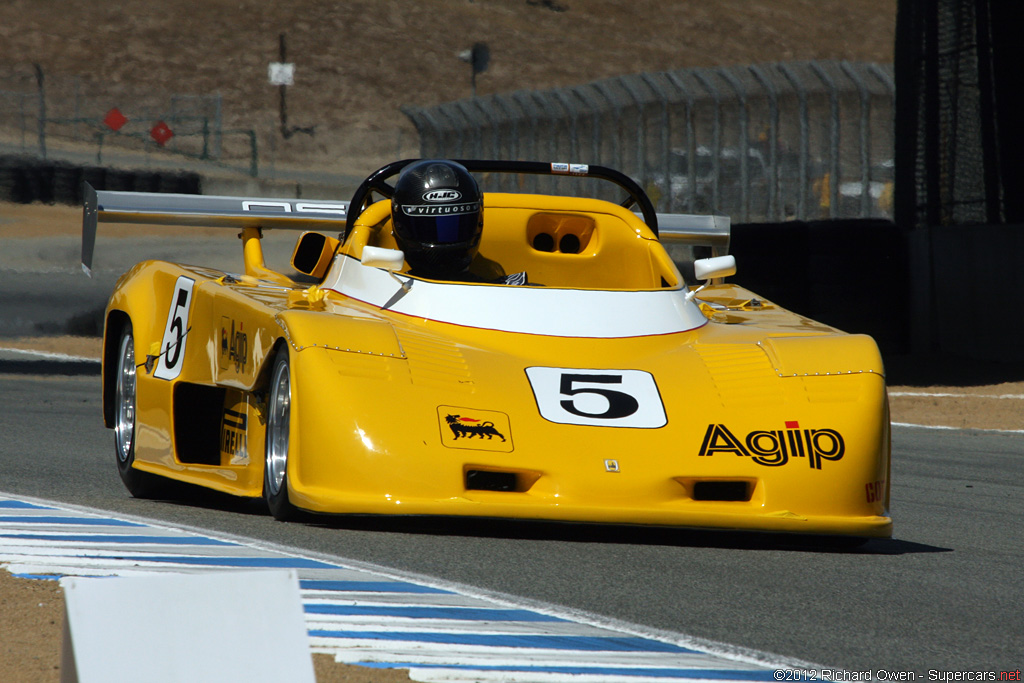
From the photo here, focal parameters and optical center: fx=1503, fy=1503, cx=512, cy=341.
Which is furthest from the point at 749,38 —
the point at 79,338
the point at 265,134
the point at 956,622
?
the point at 956,622

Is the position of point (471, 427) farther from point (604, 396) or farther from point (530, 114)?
point (530, 114)

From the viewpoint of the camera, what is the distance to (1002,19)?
51.0 feet

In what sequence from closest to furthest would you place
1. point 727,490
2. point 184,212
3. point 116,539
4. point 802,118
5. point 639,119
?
1. point 116,539
2. point 727,490
3. point 184,212
4. point 802,118
5. point 639,119

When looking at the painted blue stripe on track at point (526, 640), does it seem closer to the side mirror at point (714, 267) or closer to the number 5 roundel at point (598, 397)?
the number 5 roundel at point (598, 397)

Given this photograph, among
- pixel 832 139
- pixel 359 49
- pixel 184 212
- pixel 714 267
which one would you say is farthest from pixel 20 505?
pixel 359 49

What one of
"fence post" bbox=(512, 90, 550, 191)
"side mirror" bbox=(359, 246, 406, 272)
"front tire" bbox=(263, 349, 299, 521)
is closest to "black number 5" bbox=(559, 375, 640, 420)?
"front tire" bbox=(263, 349, 299, 521)

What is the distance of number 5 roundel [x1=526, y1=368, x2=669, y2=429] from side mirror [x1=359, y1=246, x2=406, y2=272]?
38.3 inches

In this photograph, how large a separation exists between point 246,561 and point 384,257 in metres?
2.05

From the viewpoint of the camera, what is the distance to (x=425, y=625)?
3594mm

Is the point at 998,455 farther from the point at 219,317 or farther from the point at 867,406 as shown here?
the point at 219,317

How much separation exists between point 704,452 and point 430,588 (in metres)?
1.33

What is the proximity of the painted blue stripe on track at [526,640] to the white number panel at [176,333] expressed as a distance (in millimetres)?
3039

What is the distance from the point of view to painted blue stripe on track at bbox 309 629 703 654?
3430mm

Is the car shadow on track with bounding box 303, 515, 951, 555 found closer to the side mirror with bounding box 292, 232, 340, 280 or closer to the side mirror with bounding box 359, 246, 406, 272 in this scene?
the side mirror with bounding box 359, 246, 406, 272
